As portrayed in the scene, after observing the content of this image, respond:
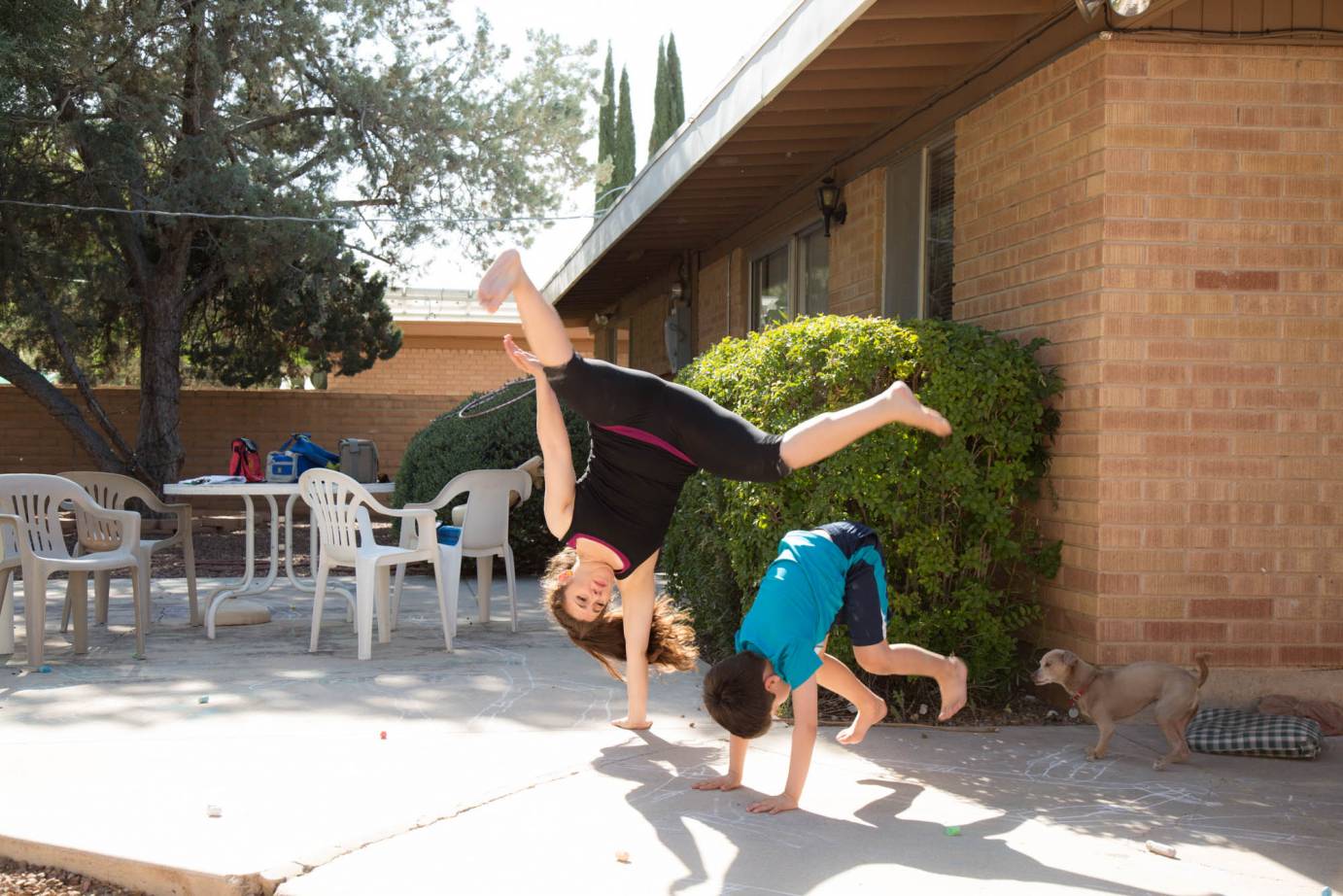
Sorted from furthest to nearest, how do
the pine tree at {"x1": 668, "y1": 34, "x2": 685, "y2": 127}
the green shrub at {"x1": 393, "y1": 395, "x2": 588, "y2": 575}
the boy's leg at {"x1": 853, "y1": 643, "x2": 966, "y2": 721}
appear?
the pine tree at {"x1": 668, "y1": 34, "x2": 685, "y2": 127} → the green shrub at {"x1": 393, "y1": 395, "x2": 588, "y2": 575} → the boy's leg at {"x1": 853, "y1": 643, "x2": 966, "y2": 721}

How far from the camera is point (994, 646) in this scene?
17.8 ft

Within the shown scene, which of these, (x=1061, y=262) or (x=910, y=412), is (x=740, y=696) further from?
(x=1061, y=262)

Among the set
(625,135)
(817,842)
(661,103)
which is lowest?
(817,842)

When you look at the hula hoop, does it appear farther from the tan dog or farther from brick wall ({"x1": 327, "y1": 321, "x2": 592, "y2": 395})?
brick wall ({"x1": 327, "y1": 321, "x2": 592, "y2": 395})

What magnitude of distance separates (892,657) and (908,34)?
3.37 meters

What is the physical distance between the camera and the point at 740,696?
3.70 metres

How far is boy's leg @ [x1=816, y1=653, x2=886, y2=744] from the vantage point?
169 inches

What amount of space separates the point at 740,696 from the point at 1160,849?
130 centimetres

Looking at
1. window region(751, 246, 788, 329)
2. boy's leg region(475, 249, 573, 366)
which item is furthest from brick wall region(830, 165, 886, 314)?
boy's leg region(475, 249, 573, 366)

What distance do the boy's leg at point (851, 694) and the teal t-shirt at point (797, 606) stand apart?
23 cm

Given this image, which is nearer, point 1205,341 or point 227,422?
point 1205,341

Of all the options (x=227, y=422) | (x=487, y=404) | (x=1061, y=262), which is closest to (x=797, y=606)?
(x=1061, y=262)

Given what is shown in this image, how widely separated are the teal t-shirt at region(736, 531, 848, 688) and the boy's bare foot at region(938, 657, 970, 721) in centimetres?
53

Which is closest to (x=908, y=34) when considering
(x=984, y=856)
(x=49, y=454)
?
(x=984, y=856)
